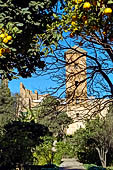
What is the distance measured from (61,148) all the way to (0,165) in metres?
13.5

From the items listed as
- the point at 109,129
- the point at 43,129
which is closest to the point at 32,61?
the point at 43,129

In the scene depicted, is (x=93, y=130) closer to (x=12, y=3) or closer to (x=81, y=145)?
(x=81, y=145)

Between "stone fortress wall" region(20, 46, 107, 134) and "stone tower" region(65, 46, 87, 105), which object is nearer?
"stone tower" region(65, 46, 87, 105)

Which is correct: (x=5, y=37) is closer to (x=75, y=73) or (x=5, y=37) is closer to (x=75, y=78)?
(x=75, y=73)

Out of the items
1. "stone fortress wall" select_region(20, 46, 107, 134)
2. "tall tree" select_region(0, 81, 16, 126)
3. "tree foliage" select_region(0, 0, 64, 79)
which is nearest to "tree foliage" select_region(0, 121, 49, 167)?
"stone fortress wall" select_region(20, 46, 107, 134)

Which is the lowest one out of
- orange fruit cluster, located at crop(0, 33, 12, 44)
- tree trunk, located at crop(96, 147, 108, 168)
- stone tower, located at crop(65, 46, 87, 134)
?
tree trunk, located at crop(96, 147, 108, 168)

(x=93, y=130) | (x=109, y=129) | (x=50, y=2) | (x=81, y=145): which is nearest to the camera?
(x=50, y=2)

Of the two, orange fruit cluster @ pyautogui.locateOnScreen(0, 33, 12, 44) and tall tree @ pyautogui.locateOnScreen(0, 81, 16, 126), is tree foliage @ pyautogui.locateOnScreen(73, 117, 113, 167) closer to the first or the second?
orange fruit cluster @ pyautogui.locateOnScreen(0, 33, 12, 44)

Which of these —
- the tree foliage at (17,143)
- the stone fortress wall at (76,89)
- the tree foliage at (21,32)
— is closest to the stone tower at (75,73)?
the stone fortress wall at (76,89)

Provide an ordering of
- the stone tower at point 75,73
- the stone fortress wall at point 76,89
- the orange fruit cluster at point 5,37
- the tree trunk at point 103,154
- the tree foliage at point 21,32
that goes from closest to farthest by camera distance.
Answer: the orange fruit cluster at point 5,37 < the tree foliage at point 21,32 < the stone tower at point 75,73 < the stone fortress wall at point 76,89 < the tree trunk at point 103,154

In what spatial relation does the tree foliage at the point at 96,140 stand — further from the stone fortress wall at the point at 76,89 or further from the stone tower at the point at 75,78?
the stone tower at the point at 75,78

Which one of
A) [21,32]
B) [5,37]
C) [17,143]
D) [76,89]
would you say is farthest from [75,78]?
[17,143]

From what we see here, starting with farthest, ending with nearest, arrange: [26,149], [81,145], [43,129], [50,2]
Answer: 1. [81,145]
2. [43,129]
3. [26,149]
4. [50,2]

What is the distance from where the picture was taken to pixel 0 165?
274 inches
